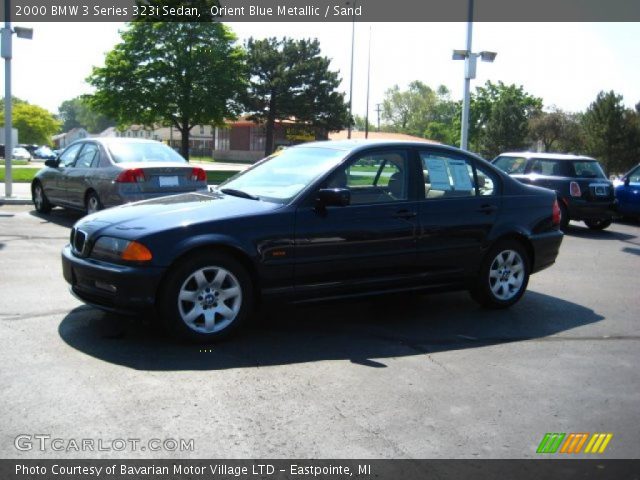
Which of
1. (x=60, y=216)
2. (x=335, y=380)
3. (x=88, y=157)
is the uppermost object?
(x=88, y=157)

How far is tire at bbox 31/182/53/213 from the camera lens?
13089 millimetres

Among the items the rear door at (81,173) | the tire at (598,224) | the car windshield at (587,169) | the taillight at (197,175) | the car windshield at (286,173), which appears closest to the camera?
the car windshield at (286,173)

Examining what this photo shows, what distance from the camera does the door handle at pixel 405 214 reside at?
593 cm

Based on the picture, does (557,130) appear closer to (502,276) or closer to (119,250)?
(502,276)

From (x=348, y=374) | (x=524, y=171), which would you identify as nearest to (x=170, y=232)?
(x=348, y=374)

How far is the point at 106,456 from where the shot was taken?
10.8ft

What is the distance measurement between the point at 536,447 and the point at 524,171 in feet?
37.3

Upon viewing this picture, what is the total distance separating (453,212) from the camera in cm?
629

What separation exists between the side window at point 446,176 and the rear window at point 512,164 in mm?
8195

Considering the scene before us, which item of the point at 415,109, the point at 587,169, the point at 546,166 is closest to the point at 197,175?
the point at 546,166

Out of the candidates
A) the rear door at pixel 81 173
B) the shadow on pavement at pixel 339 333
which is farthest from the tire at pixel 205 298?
the rear door at pixel 81 173

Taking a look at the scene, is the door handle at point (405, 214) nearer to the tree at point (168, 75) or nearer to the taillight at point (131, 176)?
the taillight at point (131, 176)

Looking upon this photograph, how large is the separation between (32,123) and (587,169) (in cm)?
10527

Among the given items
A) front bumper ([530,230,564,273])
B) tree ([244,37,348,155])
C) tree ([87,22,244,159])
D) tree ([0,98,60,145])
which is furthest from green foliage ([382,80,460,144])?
front bumper ([530,230,564,273])
